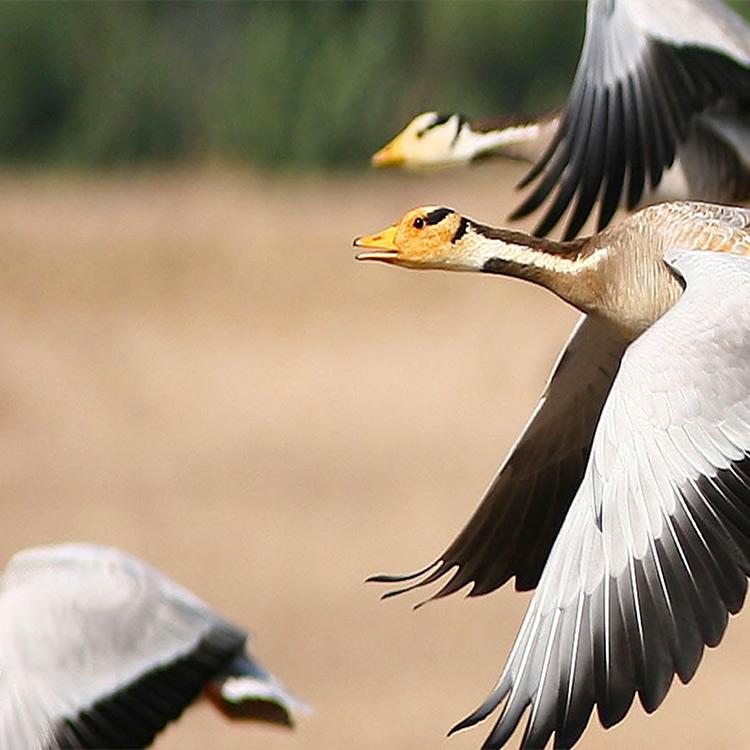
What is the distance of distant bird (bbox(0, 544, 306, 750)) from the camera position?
5.19 metres

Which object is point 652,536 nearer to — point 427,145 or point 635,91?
point 635,91

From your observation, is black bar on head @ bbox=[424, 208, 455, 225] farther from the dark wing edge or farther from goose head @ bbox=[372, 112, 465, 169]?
goose head @ bbox=[372, 112, 465, 169]

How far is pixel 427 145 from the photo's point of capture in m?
7.54

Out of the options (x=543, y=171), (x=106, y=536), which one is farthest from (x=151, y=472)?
(x=543, y=171)

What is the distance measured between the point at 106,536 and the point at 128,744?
16.2 feet

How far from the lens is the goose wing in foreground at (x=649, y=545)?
3.69 m

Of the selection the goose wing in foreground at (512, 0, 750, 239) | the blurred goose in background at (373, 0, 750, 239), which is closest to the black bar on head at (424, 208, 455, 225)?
the blurred goose in background at (373, 0, 750, 239)

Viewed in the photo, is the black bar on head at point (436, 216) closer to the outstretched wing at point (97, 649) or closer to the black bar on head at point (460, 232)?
the black bar on head at point (460, 232)

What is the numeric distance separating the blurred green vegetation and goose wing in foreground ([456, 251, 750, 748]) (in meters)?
12.2

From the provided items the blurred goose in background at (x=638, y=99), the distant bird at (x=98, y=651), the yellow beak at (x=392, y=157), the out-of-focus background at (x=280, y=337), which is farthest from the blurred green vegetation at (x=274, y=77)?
the distant bird at (x=98, y=651)

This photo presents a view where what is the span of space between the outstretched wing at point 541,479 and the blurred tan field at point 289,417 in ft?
6.50

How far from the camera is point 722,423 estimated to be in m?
3.86

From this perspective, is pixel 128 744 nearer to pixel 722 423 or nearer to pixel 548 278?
pixel 548 278

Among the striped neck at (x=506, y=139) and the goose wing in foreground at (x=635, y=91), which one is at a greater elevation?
the striped neck at (x=506, y=139)
